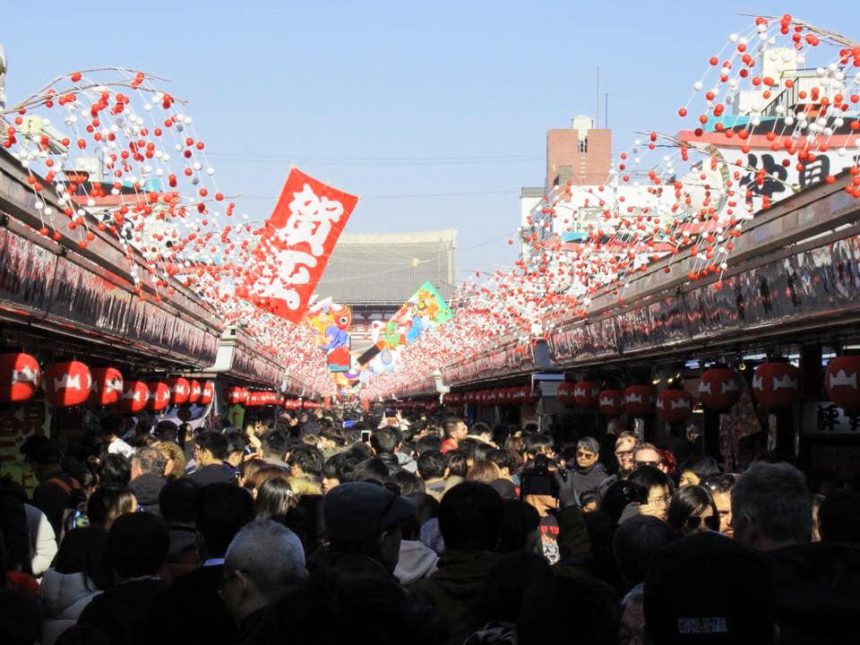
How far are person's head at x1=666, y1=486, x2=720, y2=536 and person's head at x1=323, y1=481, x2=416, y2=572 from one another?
2222 millimetres

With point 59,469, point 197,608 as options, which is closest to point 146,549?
point 197,608

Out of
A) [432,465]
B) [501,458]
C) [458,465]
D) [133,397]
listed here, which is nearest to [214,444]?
[432,465]

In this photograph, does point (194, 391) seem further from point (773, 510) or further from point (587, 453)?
point (773, 510)

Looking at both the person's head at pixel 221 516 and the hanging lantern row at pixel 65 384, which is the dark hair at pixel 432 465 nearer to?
the hanging lantern row at pixel 65 384

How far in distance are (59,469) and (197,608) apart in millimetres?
5683

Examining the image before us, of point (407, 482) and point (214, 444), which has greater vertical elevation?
point (214, 444)

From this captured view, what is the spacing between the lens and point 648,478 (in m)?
8.34

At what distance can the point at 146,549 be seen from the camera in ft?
18.9

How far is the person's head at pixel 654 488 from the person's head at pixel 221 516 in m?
3.23

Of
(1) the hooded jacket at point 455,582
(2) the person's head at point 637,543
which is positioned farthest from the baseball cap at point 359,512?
(2) the person's head at point 637,543

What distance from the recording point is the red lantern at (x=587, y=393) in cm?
2048

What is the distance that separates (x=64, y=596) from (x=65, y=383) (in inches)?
236

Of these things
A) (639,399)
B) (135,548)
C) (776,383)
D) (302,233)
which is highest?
(302,233)

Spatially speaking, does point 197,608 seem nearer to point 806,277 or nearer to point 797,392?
point 806,277
